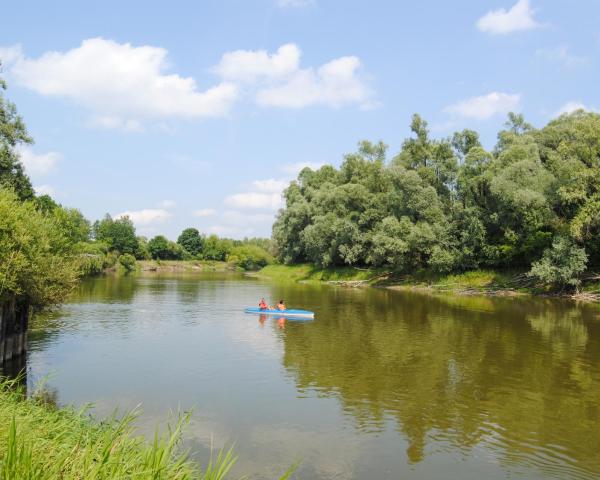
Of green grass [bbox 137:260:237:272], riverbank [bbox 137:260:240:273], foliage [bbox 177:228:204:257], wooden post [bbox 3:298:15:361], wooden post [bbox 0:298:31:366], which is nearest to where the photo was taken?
wooden post [bbox 0:298:31:366]

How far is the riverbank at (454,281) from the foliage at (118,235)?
72625 mm

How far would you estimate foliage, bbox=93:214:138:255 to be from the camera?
5669 inches

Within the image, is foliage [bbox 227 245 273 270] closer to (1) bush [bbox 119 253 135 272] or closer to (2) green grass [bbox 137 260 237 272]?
(2) green grass [bbox 137 260 237 272]

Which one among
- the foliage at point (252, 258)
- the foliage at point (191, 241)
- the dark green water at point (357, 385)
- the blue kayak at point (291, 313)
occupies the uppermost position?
the foliage at point (191, 241)

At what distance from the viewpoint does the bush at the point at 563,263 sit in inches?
1953

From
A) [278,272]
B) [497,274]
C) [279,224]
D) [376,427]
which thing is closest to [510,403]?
[376,427]

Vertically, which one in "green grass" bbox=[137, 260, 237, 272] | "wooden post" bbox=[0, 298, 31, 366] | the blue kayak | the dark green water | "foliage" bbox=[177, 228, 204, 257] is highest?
"foliage" bbox=[177, 228, 204, 257]

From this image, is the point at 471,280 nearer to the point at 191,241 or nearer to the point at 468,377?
the point at 468,377

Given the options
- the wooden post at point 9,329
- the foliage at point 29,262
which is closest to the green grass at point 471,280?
the foliage at point 29,262

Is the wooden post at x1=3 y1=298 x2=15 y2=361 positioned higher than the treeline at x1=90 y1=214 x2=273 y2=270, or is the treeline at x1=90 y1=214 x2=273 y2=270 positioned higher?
the treeline at x1=90 y1=214 x2=273 y2=270

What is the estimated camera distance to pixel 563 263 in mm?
50719

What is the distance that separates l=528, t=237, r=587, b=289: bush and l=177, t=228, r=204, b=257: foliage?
13651 cm

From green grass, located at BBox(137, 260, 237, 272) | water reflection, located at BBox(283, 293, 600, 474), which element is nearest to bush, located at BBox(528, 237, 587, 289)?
water reflection, located at BBox(283, 293, 600, 474)

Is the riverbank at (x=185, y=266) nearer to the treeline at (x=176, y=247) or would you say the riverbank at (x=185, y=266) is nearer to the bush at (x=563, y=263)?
the treeline at (x=176, y=247)
